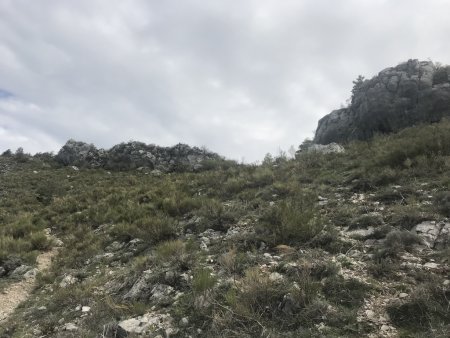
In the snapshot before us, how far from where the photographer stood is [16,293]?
30.5ft

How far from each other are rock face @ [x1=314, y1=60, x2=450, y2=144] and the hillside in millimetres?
13575

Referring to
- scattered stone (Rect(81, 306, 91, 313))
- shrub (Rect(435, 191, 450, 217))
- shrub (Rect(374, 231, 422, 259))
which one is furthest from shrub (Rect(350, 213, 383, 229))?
scattered stone (Rect(81, 306, 91, 313))

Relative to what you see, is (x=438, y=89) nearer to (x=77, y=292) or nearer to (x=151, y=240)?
(x=151, y=240)

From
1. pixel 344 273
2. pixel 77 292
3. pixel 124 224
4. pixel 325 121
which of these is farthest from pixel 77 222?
pixel 325 121

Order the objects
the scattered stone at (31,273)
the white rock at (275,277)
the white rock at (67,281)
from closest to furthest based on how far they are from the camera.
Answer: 1. the white rock at (275,277)
2. the white rock at (67,281)
3. the scattered stone at (31,273)

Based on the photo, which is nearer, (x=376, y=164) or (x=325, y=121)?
(x=376, y=164)

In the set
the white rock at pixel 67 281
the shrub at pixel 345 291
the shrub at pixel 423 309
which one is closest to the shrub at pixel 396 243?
the shrub at pixel 345 291

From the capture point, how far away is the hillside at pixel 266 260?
5.30m

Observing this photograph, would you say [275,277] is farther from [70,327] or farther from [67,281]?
[67,281]

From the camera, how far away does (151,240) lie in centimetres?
1038

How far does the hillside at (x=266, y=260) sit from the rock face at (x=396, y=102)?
13575mm

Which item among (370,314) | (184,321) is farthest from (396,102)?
(184,321)

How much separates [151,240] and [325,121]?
2540cm

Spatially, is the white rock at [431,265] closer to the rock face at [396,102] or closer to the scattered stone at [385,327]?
the scattered stone at [385,327]
